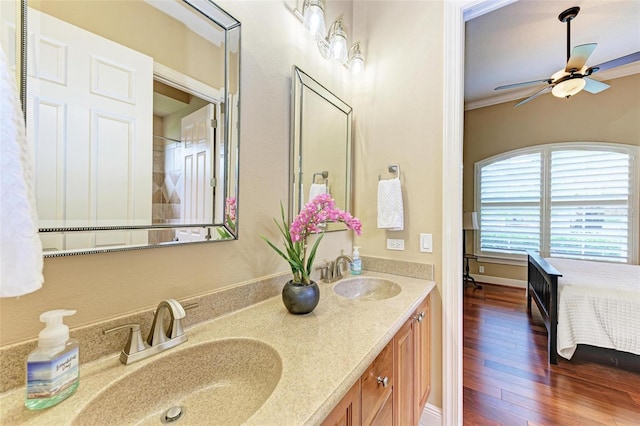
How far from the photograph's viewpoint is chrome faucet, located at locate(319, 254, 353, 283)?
1.50m

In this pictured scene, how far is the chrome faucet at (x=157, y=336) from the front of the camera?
691 mm

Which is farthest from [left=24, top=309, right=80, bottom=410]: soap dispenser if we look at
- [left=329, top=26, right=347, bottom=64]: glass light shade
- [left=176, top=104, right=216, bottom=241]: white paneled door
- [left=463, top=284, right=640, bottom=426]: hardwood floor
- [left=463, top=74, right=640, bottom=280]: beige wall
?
[left=463, top=74, right=640, bottom=280]: beige wall

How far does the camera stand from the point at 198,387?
2.48 ft

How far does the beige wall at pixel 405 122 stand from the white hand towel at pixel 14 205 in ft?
5.28

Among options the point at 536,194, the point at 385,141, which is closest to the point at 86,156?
the point at 385,141

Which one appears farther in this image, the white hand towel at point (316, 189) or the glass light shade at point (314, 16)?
the white hand towel at point (316, 189)

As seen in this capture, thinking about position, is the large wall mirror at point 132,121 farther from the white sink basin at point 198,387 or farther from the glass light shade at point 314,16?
the glass light shade at point 314,16

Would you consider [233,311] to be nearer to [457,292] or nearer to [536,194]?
[457,292]

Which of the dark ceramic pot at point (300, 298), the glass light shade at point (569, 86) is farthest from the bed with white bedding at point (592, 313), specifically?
the dark ceramic pot at point (300, 298)

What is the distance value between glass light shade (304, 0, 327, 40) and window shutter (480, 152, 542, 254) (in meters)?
4.17

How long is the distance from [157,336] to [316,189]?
1.02 m

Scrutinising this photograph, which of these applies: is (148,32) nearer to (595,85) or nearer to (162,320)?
(162,320)

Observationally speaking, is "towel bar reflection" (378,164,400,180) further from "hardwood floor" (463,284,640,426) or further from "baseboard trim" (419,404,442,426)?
"hardwood floor" (463,284,640,426)

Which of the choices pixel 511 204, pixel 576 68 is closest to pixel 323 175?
pixel 576 68
